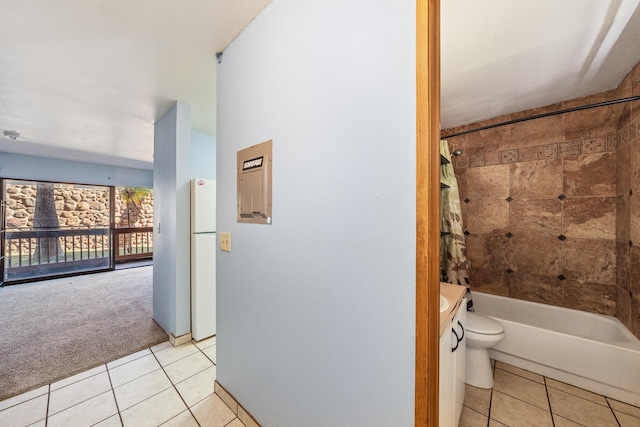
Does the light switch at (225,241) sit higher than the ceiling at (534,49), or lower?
lower

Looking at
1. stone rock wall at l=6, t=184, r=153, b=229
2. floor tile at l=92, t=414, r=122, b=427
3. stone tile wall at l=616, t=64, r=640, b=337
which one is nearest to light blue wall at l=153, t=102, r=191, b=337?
floor tile at l=92, t=414, r=122, b=427

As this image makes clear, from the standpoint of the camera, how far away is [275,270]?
1227mm

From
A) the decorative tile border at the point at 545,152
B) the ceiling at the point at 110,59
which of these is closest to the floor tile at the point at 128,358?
the ceiling at the point at 110,59

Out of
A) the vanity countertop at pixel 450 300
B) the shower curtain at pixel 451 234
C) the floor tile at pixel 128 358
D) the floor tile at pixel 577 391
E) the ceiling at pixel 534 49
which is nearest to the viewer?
the vanity countertop at pixel 450 300

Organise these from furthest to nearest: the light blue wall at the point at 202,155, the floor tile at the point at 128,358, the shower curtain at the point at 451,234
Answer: the light blue wall at the point at 202,155 → the shower curtain at the point at 451,234 → the floor tile at the point at 128,358

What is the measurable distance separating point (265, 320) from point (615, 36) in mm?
2599

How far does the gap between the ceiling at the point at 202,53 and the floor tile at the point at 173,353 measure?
2.34 meters

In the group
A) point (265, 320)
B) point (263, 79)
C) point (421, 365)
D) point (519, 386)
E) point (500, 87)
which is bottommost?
point (519, 386)

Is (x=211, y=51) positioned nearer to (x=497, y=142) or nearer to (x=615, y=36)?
(x=615, y=36)

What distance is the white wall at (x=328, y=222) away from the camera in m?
0.78

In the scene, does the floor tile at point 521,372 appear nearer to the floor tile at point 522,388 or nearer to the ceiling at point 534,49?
the floor tile at point 522,388

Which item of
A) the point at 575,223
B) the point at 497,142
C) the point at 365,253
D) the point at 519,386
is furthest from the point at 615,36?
the point at 519,386

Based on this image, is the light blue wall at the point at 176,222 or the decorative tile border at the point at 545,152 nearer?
the decorative tile border at the point at 545,152

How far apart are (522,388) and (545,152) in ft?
6.74
